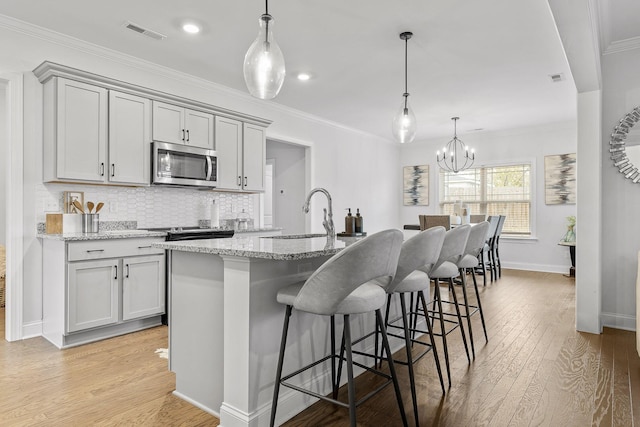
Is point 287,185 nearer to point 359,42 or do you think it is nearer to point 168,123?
point 168,123

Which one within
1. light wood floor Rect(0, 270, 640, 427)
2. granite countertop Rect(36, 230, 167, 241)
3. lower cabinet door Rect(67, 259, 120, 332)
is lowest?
light wood floor Rect(0, 270, 640, 427)

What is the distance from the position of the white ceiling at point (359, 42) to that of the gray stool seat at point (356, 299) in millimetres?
2205

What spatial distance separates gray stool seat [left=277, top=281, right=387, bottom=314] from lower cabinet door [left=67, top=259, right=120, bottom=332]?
6.81ft

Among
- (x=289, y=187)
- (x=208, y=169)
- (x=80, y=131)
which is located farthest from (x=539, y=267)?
(x=80, y=131)

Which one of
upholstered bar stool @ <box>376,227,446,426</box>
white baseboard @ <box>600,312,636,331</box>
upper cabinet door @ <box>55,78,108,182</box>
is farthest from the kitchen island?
white baseboard @ <box>600,312,636,331</box>

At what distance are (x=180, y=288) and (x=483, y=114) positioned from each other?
555 cm

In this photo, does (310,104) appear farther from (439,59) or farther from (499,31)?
(499,31)

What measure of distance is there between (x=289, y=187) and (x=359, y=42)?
3.46m

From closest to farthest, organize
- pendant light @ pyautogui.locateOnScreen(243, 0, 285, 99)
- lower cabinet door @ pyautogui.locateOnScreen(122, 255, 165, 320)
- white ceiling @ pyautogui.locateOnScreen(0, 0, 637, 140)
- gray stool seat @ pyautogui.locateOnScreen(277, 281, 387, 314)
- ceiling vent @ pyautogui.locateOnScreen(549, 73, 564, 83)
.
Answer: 1. gray stool seat @ pyautogui.locateOnScreen(277, 281, 387, 314)
2. pendant light @ pyautogui.locateOnScreen(243, 0, 285, 99)
3. white ceiling @ pyautogui.locateOnScreen(0, 0, 637, 140)
4. lower cabinet door @ pyautogui.locateOnScreen(122, 255, 165, 320)
5. ceiling vent @ pyautogui.locateOnScreen(549, 73, 564, 83)

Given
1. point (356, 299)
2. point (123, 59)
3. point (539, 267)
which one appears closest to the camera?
point (356, 299)

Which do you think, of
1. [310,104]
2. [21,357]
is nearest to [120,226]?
[21,357]

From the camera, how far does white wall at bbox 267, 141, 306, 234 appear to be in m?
6.54

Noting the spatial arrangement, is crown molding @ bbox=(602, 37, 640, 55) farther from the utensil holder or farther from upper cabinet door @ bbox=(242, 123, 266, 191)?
the utensil holder

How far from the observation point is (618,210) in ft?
12.0
